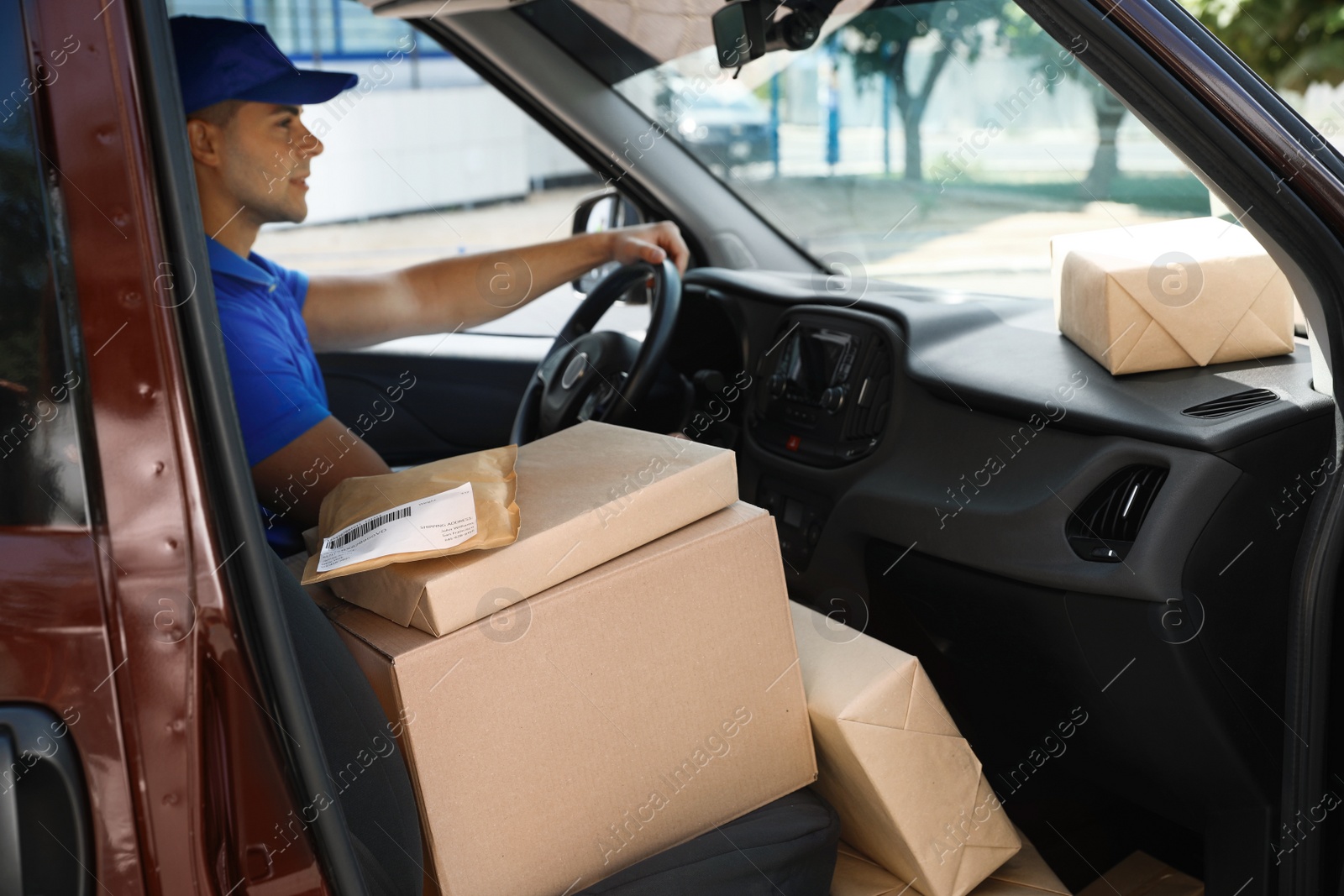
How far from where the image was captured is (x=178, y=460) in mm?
861

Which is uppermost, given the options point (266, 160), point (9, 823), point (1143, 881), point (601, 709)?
point (266, 160)

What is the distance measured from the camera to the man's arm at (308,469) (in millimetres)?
1637

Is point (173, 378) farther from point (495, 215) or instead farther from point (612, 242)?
point (495, 215)

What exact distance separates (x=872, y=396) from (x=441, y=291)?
0.92m

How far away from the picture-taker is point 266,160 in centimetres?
177

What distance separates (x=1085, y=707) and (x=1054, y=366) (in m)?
0.48

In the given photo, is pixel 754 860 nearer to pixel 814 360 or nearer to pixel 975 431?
pixel 975 431

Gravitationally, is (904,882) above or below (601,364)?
below

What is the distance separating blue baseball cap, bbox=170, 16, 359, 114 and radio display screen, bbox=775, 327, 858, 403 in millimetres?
890

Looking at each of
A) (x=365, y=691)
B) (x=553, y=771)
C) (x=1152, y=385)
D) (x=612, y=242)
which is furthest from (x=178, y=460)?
(x=612, y=242)

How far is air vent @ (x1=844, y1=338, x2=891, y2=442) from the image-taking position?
1822mm

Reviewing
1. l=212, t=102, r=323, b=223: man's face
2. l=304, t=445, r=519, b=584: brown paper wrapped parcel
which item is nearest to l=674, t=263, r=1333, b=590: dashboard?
l=304, t=445, r=519, b=584: brown paper wrapped parcel

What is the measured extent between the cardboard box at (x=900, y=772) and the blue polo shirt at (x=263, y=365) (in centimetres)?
78

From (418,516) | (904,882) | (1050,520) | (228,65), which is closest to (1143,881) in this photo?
(904,882)
